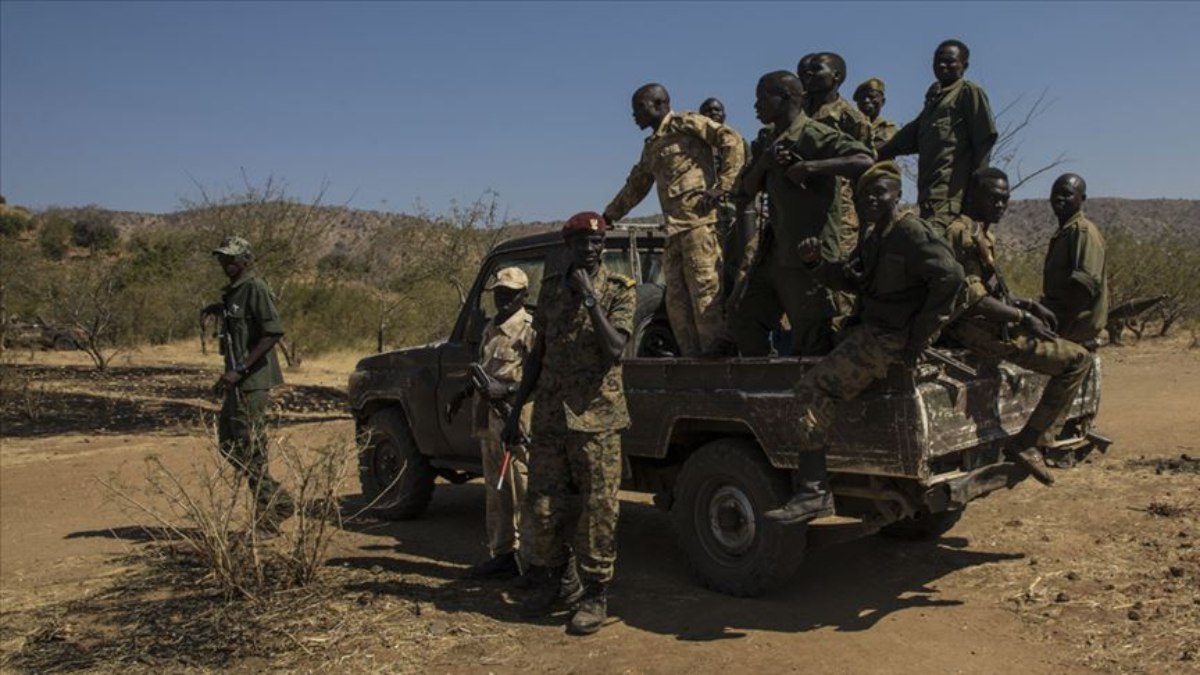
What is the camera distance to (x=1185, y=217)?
5475 centimetres

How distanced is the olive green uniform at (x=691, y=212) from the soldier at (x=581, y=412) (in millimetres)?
1044

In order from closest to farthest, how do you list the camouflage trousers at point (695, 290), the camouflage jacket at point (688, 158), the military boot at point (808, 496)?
the military boot at point (808, 496) < the camouflage trousers at point (695, 290) < the camouflage jacket at point (688, 158)

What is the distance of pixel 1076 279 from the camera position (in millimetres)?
5652

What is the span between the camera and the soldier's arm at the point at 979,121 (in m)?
5.68

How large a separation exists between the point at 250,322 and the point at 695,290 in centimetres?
315

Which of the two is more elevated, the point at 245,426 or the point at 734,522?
the point at 245,426

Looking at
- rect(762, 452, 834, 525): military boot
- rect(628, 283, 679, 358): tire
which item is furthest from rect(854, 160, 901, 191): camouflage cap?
rect(628, 283, 679, 358): tire

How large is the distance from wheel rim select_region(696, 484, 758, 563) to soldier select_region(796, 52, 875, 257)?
1693mm

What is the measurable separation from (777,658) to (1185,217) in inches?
2380

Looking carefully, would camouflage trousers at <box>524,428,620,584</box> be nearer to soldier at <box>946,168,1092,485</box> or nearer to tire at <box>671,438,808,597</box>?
tire at <box>671,438,808,597</box>

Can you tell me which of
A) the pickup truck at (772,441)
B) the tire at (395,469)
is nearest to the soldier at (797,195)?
the pickup truck at (772,441)

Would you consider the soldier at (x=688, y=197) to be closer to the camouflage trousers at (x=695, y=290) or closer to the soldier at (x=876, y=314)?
the camouflage trousers at (x=695, y=290)

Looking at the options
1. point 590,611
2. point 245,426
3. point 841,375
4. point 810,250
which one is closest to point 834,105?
point 810,250

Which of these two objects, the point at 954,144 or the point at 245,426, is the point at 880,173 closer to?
the point at 954,144
